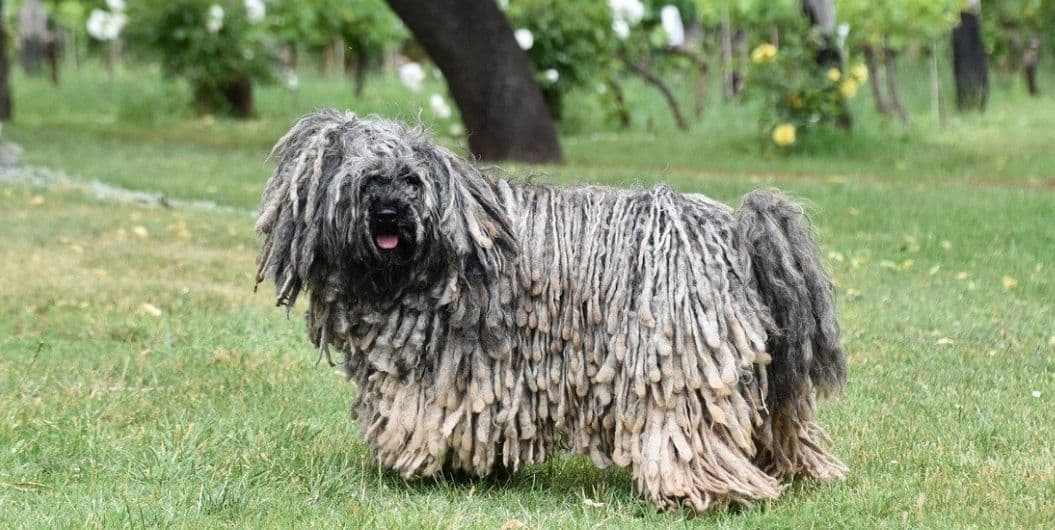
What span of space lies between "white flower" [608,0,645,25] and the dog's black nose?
18925 millimetres

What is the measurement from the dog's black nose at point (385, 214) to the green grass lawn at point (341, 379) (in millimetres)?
1029

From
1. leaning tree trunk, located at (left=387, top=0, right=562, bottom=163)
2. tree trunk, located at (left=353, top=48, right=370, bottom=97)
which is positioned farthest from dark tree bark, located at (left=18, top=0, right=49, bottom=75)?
leaning tree trunk, located at (left=387, top=0, right=562, bottom=163)

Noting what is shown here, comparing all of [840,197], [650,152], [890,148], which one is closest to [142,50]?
[650,152]

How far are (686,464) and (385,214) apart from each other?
53.8 inches

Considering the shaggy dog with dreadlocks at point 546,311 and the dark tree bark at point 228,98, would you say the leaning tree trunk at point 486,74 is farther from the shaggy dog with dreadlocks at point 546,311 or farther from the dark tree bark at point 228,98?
the shaggy dog with dreadlocks at point 546,311

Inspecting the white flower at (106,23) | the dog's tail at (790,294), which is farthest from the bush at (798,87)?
the white flower at (106,23)

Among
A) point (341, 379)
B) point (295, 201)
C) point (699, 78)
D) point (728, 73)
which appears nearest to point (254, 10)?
point (699, 78)

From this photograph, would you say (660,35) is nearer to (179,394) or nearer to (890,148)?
(890,148)

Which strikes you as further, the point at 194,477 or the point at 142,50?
the point at 142,50

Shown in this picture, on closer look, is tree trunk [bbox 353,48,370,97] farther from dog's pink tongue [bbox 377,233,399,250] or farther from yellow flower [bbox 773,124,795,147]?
dog's pink tongue [bbox 377,233,399,250]

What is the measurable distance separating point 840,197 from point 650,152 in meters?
5.66

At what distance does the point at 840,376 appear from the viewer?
18.8 ft

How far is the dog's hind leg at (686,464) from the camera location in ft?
17.3

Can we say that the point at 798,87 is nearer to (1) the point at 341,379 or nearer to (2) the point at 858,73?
(2) the point at 858,73
